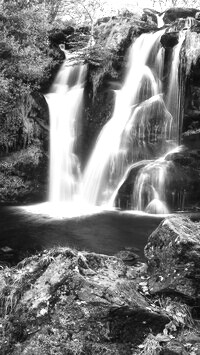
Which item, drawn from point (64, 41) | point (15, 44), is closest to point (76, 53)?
point (64, 41)

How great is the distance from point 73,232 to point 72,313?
22.5 feet

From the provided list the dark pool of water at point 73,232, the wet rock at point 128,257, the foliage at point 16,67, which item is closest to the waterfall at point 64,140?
the foliage at point 16,67

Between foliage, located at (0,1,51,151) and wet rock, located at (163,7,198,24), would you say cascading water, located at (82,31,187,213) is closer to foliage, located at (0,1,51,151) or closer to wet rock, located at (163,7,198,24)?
foliage, located at (0,1,51,151)

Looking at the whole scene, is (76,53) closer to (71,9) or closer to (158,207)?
(71,9)

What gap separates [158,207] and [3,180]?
6.70 meters

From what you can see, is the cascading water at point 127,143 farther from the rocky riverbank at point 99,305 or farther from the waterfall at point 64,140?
the rocky riverbank at point 99,305

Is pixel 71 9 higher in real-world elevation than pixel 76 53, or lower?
higher

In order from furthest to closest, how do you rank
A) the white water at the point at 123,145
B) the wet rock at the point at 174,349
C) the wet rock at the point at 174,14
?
the wet rock at the point at 174,14, the white water at the point at 123,145, the wet rock at the point at 174,349

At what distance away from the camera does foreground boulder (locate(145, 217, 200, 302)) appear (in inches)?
173

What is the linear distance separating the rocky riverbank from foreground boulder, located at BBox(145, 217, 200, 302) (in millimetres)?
13

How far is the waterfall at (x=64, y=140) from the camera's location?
50.0ft

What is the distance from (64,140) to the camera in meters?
16.1

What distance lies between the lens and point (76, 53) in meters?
19.9

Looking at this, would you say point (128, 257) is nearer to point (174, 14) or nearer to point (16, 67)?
point (16, 67)
